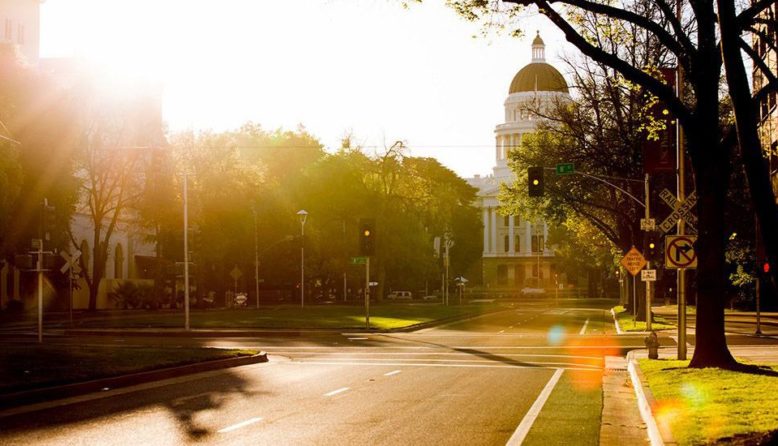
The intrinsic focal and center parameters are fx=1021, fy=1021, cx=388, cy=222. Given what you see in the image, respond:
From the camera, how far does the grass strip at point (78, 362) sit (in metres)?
18.3

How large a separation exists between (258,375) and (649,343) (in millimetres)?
9472

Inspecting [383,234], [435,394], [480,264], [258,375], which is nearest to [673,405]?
[435,394]

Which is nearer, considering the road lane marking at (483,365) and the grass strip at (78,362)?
the grass strip at (78,362)

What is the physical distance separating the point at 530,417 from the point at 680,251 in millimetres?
9653

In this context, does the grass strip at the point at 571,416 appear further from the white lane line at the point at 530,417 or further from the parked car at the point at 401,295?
the parked car at the point at 401,295

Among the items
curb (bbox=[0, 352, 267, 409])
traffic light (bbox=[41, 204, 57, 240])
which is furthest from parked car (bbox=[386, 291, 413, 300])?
curb (bbox=[0, 352, 267, 409])

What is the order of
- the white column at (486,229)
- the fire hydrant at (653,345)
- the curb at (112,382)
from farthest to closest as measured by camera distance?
the white column at (486,229), the fire hydrant at (653,345), the curb at (112,382)

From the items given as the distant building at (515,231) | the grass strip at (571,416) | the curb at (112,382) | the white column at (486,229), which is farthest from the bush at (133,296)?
the white column at (486,229)

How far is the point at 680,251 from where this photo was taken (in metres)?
22.5

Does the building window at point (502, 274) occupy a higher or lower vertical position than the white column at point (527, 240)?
lower

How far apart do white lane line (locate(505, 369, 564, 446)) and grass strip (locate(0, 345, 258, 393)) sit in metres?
8.31

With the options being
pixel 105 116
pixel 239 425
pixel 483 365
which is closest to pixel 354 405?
pixel 239 425

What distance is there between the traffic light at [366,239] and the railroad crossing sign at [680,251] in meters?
21.0

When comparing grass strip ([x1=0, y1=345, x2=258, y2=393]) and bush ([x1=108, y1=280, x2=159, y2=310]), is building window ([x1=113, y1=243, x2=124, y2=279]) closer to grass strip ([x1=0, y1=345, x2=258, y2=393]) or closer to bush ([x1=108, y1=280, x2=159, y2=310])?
bush ([x1=108, y1=280, x2=159, y2=310])
